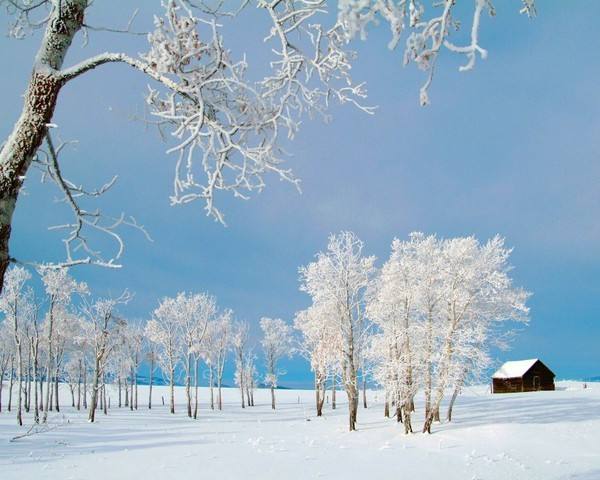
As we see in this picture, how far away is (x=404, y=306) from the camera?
1064 inches

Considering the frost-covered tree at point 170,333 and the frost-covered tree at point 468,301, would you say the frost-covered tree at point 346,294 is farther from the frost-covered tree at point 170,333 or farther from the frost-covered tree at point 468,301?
the frost-covered tree at point 170,333

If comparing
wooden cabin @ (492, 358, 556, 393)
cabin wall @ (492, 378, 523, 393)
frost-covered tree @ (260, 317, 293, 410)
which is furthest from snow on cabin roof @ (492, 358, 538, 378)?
frost-covered tree @ (260, 317, 293, 410)

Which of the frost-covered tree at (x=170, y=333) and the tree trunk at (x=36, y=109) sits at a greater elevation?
the tree trunk at (x=36, y=109)

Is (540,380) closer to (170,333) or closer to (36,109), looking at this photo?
(170,333)

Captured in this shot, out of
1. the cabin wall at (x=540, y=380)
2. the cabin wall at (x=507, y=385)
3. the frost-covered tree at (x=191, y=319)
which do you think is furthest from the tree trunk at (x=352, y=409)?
the cabin wall at (x=540, y=380)

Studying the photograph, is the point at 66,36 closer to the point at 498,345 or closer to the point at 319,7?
the point at 319,7

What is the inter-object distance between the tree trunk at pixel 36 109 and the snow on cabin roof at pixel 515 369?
6559 cm

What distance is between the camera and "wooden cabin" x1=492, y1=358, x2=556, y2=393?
59100 mm

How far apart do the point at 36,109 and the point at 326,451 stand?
62.4 feet

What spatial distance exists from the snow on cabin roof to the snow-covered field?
3114 centimetres

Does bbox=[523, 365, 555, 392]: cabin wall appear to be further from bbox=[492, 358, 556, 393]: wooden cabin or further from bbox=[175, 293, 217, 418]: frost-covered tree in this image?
bbox=[175, 293, 217, 418]: frost-covered tree

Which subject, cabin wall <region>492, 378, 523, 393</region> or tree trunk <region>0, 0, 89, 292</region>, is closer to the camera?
tree trunk <region>0, 0, 89, 292</region>

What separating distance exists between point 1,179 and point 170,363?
40.5m

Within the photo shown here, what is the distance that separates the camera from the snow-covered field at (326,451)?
50.4ft
